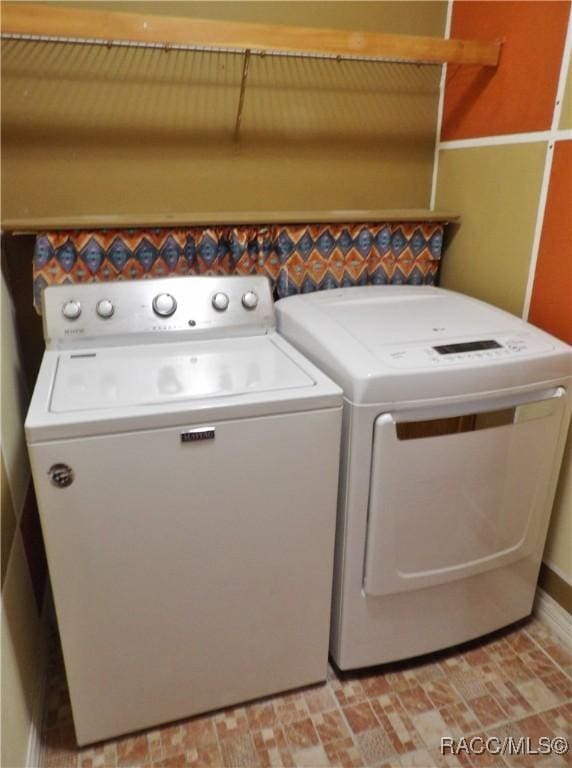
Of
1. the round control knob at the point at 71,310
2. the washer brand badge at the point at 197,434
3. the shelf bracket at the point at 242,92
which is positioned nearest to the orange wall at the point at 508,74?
the shelf bracket at the point at 242,92

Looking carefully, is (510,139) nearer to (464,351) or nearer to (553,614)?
(464,351)

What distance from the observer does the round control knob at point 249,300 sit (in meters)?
1.66

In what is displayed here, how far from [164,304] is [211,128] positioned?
0.61 m

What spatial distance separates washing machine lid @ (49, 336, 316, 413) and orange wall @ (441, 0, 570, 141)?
974mm

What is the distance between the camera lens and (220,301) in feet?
5.38

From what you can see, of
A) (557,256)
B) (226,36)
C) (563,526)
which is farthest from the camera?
(563,526)

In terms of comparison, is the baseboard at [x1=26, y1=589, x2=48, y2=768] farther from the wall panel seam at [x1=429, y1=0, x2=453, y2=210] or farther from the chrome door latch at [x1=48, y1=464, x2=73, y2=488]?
the wall panel seam at [x1=429, y1=0, x2=453, y2=210]

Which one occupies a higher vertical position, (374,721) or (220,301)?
(220,301)

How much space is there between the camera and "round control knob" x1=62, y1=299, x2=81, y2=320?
5.03 ft

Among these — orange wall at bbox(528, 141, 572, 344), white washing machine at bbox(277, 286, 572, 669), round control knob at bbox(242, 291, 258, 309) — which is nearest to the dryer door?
white washing machine at bbox(277, 286, 572, 669)

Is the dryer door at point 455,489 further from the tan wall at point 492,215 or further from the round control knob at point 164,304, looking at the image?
the round control knob at point 164,304

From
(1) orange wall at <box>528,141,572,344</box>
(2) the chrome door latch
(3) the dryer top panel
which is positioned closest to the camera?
(2) the chrome door latch
